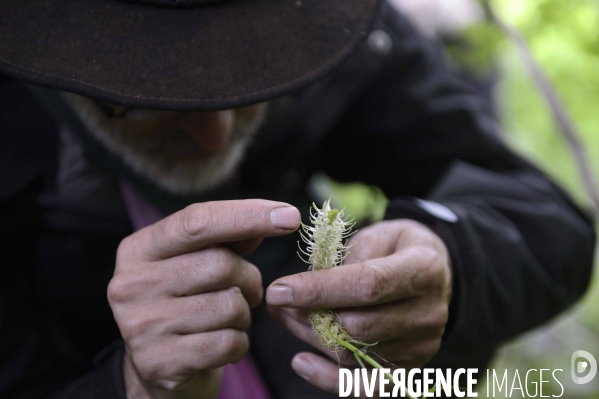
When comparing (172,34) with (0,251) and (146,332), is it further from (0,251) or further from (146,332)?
(0,251)

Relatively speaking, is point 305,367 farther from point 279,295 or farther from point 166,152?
point 166,152

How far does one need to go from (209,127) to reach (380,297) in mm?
391

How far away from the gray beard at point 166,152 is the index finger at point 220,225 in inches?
10.7

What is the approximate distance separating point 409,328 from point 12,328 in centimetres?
→ 68

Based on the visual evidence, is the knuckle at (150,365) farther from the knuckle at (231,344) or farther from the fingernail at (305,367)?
the fingernail at (305,367)

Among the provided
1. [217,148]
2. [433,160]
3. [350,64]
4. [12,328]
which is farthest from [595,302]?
[12,328]

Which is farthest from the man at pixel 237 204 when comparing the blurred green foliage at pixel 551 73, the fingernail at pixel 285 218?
the blurred green foliage at pixel 551 73

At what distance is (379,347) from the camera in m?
0.67

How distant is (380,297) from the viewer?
0.62 m

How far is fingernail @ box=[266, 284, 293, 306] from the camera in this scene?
0.58 m

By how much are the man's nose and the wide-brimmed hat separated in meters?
0.17

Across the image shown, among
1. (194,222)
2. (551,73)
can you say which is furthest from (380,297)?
(551,73)

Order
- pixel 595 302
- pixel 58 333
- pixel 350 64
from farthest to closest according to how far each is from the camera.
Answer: pixel 595 302 < pixel 350 64 < pixel 58 333

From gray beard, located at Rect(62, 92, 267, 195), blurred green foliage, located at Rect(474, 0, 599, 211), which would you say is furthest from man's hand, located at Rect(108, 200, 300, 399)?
blurred green foliage, located at Rect(474, 0, 599, 211)
